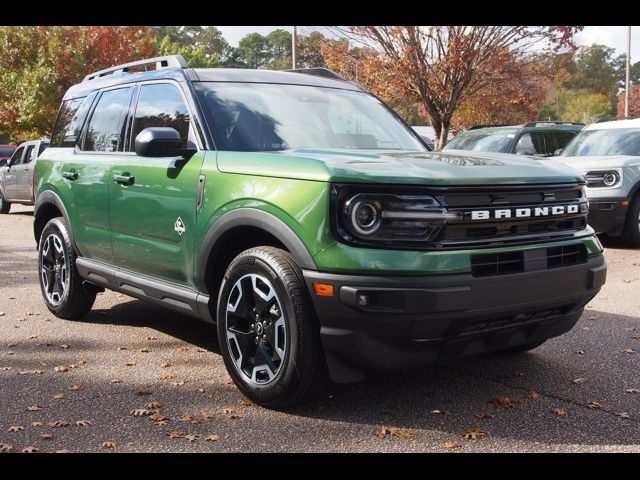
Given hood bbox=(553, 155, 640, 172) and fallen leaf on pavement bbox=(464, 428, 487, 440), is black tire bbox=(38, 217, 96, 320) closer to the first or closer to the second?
fallen leaf on pavement bbox=(464, 428, 487, 440)

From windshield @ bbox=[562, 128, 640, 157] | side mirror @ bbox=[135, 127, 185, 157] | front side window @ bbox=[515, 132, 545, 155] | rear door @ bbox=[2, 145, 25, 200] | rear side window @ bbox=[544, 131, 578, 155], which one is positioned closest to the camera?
side mirror @ bbox=[135, 127, 185, 157]

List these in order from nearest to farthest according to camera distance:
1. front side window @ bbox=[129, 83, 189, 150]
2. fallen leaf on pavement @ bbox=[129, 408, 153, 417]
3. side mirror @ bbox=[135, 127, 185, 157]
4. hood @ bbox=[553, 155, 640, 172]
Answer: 1. fallen leaf on pavement @ bbox=[129, 408, 153, 417]
2. side mirror @ bbox=[135, 127, 185, 157]
3. front side window @ bbox=[129, 83, 189, 150]
4. hood @ bbox=[553, 155, 640, 172]

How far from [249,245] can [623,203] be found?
7512 mm

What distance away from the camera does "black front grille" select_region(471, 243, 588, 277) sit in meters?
3.62

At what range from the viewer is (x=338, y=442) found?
360 cm

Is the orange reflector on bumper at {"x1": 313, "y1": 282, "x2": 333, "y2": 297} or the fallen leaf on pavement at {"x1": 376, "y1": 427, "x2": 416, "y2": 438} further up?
the orange reflector on bumper at {"x1": 313, "y1": 282, "x2": 333, "y2": 297}

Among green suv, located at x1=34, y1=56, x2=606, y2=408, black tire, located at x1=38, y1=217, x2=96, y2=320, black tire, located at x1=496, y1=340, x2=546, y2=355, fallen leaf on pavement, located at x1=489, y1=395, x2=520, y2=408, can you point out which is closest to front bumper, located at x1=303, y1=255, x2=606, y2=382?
green suv, located at x1=34, y1=56, x2=606, y2=408

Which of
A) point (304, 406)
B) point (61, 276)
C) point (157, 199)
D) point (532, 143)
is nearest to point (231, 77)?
point (157, 199)

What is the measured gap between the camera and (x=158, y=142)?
4438 mm

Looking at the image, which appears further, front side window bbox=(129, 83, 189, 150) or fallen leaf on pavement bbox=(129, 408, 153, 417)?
front side window bbox=(129, 83, 189, 150)

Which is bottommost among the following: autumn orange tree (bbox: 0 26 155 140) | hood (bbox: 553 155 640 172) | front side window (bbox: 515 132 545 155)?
hood (bbox: 553 155 640 172)

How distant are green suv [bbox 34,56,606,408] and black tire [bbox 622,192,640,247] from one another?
6.24 metres

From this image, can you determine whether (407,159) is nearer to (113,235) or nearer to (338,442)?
(338,442)

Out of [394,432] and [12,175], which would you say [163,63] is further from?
[12,175]
